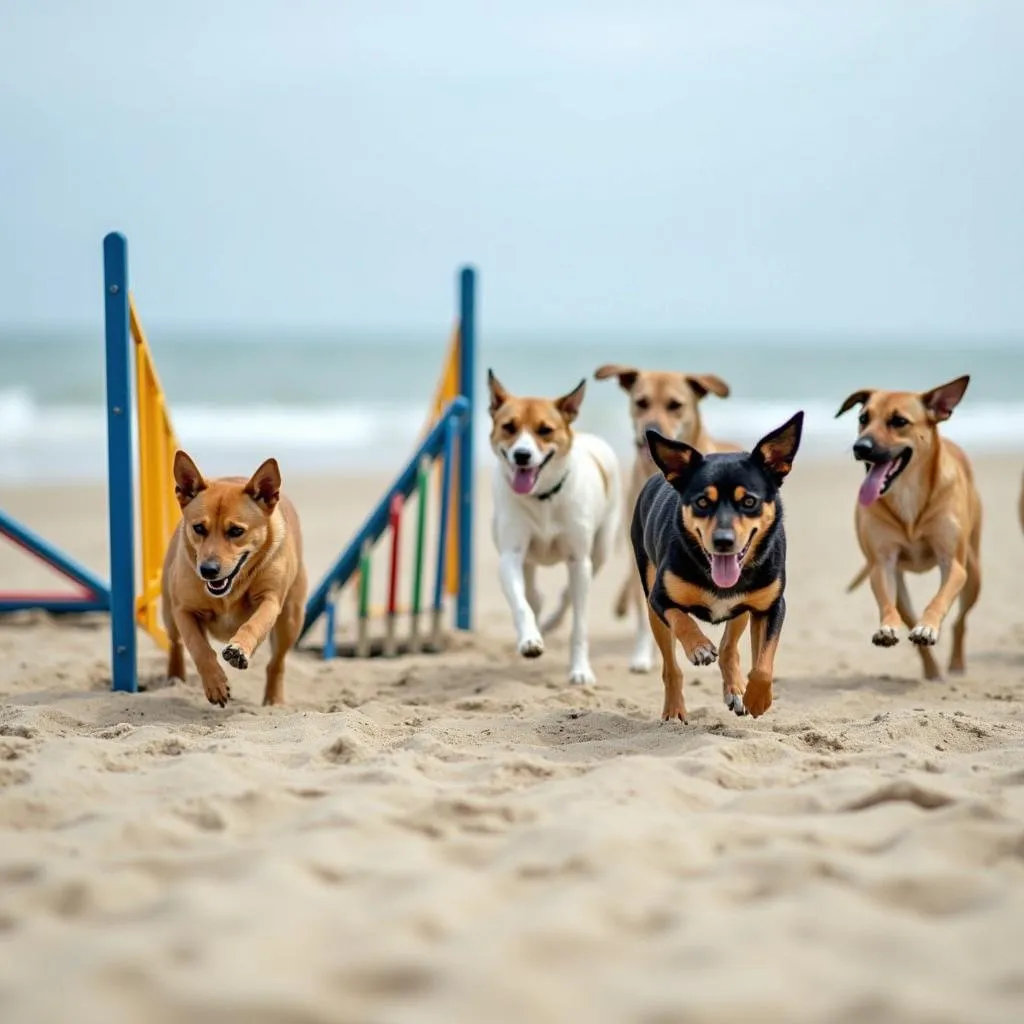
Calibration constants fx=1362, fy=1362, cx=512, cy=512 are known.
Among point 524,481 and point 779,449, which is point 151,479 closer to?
point 524,481

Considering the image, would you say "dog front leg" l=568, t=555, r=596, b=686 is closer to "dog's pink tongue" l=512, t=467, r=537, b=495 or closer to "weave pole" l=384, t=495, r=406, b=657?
"dog's pink tongue" l=512, t=467, r=537, b=495

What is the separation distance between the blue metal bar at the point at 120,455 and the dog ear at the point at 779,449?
2869 millimetres

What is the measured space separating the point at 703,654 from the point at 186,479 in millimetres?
2383

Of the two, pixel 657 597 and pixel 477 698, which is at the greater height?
pixel 657 597

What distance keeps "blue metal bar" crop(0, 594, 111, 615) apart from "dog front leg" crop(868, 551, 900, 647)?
485 centimetres

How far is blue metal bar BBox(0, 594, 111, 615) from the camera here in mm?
8898

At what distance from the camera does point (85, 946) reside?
3109 millimetres

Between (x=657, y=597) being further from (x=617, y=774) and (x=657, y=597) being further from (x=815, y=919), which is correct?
(x=815, y=919)

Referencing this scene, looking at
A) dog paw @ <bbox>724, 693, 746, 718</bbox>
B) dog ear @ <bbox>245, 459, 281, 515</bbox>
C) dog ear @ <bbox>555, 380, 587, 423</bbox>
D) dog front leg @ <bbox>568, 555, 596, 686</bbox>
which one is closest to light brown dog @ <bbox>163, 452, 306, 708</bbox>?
dog ear @ <bbox>245, 459, 281, 515</bbox>

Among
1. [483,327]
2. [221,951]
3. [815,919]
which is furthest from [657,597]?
[483,327]

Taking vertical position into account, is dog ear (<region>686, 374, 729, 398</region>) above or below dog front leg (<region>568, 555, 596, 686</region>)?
above

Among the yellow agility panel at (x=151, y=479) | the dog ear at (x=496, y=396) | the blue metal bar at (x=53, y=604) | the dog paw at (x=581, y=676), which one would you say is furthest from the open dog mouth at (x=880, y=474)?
the blue metal bar at (x=53, y=604)

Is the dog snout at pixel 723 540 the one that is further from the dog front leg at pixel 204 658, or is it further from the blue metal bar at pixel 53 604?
the blue metal bar at pixel 53 604

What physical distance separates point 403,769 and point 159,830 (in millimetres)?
961
